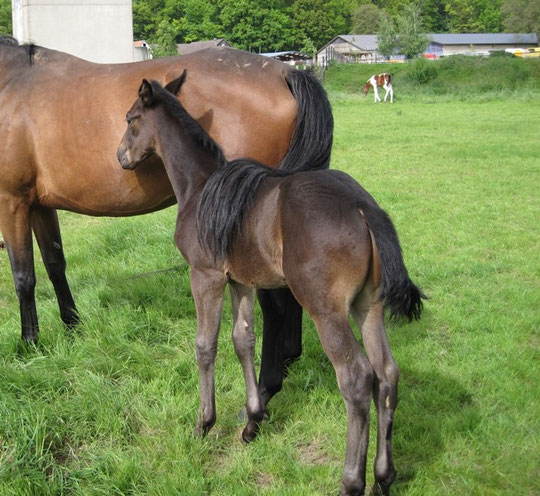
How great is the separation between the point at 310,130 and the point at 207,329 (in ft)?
4.50

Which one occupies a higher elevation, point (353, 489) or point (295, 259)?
point (295, 259)

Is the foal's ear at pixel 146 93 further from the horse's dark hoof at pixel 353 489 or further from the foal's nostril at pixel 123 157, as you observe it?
the horse's dark hoof at pixel 353 489

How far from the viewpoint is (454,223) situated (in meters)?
8.42

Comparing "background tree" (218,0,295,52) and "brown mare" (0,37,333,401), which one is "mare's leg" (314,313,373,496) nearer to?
"brown mare" (0,37,333,401)

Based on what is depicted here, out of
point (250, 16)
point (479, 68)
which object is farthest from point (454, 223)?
point (250, 16)

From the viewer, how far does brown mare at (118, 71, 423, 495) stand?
9.18 feet

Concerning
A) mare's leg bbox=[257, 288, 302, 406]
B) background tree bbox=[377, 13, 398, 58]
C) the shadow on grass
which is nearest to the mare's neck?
mare's leg bbox=[257, 288, 302, 406]

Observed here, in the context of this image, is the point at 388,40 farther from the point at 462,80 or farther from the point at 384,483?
the point at 384,483

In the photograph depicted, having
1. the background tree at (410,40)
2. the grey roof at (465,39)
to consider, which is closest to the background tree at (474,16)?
the grey roof at (465,39)

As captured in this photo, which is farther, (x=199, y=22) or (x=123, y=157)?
(x=199, y=22)

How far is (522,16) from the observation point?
81.5 m

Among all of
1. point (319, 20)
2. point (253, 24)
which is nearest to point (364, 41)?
point (319, 20)

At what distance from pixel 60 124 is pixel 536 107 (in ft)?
77.0

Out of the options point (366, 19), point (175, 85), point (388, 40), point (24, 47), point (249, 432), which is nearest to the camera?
point (249, 432)
